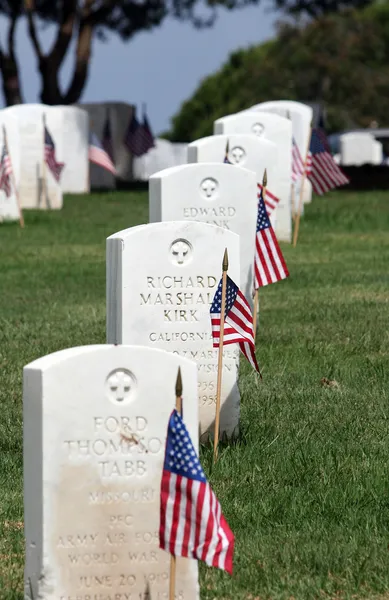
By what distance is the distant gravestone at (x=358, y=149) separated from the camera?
54500mm

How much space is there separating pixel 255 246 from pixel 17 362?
6.66 ft

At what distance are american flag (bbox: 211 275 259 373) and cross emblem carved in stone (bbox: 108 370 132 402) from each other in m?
2.43

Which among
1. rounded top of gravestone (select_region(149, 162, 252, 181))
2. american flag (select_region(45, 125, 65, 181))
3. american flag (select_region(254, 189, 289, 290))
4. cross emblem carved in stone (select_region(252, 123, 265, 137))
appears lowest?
american flag (select_region(45, 125, 65, 181))

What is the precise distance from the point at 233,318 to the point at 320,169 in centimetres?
1230

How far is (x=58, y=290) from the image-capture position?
15617 mm

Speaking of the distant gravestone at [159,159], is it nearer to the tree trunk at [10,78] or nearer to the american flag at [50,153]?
the tree trunk at [10,78]

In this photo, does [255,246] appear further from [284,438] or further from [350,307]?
[350,307]

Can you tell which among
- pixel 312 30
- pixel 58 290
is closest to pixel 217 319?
pixel 58 290

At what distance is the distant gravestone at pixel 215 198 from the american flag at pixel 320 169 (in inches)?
382

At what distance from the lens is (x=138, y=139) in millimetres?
36438

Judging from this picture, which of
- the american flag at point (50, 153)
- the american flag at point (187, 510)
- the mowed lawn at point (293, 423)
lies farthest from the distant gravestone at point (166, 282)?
the american flag at point (50, 153)

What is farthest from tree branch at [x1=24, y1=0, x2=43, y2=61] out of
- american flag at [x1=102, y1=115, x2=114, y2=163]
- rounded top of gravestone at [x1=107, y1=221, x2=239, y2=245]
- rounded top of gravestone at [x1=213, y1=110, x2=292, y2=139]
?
rounded top of gravestone at [x1=107, y1=221, x2=239, y2=245]

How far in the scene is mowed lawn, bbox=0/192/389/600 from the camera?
6016 millimetres

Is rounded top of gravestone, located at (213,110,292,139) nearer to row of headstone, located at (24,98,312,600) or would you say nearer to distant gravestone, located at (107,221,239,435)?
distant gravestone, located at (107,221,239,435)
